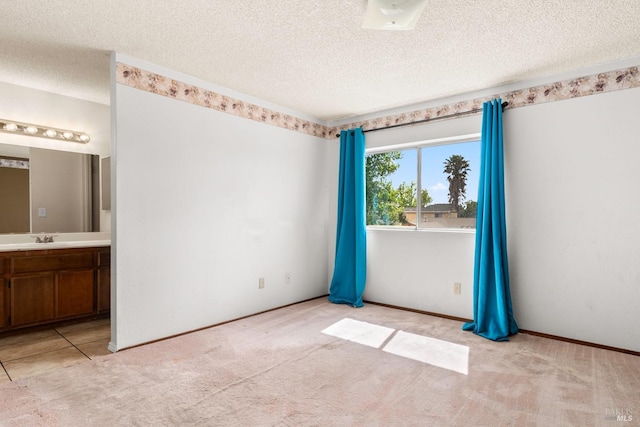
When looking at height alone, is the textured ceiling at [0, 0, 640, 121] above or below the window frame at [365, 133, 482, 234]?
above

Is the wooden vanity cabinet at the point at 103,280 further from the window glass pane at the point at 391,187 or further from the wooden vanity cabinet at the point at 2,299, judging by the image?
the window glass pane at the point at 391,187

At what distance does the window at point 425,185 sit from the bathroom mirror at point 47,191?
345 cm

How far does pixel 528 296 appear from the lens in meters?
3.35

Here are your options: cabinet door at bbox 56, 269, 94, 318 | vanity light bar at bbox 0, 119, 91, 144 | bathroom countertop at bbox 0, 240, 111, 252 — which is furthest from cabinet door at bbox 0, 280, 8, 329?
vanity light bar at bbox 0, 119, 91, 144

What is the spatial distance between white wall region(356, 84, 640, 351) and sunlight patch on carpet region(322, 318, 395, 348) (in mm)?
967

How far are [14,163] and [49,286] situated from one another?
137 cm

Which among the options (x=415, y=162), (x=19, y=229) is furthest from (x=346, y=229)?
(x=19, y=229)

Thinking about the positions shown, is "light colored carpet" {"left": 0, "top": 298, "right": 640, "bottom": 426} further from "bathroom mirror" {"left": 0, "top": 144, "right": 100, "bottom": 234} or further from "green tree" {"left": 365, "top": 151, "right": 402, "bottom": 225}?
"bathroom mirror" {"left": 0, "top": 144, "right": 100, "bottom": 234}

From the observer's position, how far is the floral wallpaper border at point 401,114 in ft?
9.56

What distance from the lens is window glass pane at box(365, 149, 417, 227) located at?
4.31m

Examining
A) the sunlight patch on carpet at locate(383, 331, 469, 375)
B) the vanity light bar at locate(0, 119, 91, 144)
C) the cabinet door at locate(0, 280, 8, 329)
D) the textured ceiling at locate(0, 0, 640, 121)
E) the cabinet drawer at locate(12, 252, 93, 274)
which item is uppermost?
the textured ceiling at locate(0, 0, 640, 121)

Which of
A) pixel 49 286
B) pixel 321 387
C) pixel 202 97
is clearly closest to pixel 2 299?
pixel 49 286

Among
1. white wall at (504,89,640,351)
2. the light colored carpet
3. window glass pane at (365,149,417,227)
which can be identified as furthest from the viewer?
window glass pane at (365,149,417,227)

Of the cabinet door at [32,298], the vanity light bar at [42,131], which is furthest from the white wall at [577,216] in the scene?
the vanity light bar at [42,131]
